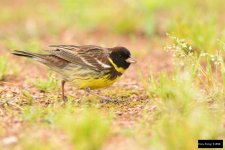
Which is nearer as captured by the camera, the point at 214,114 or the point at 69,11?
the point at 214,114

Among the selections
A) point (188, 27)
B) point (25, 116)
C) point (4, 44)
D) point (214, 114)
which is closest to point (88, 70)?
point (25, 116)

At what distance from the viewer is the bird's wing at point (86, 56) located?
7.32 metres

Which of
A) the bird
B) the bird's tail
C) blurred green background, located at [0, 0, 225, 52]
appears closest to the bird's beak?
the bird

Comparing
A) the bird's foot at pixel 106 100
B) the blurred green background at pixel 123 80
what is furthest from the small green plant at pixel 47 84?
the bird's foot at pixel 106 100

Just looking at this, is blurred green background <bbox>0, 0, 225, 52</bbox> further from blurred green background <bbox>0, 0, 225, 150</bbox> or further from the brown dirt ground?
the brown dirt ground

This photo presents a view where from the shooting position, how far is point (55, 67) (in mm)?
7547

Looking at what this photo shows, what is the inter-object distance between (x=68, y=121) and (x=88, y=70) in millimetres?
2295

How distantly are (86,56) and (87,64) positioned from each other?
0.16 m

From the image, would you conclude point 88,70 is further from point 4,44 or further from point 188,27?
point 4,44

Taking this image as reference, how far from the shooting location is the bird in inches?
285

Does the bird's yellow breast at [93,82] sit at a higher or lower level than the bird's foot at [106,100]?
higher

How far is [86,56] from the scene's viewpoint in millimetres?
7484

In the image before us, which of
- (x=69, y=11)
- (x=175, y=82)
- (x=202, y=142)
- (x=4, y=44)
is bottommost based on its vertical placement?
(x=202, y=142)

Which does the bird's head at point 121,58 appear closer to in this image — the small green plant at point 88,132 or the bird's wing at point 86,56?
the bird's wing at point 86,56
